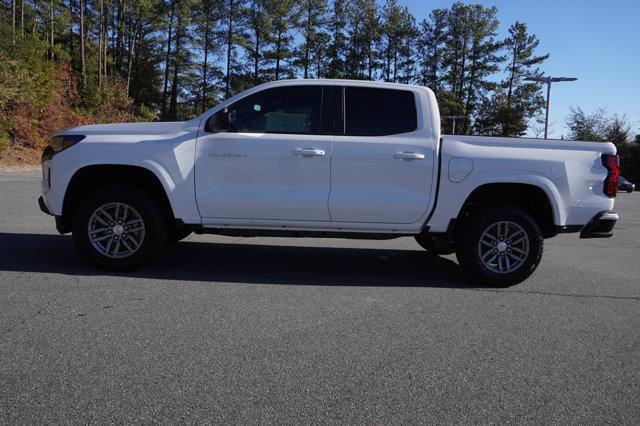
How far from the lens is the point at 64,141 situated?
19.0 ft

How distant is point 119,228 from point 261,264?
168cm

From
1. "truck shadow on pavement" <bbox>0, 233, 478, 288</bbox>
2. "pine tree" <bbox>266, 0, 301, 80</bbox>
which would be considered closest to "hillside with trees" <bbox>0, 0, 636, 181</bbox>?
"pine tree" <bbox>266, 0, 301, 80</bbox>

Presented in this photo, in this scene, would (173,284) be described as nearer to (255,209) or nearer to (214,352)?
(255,209)

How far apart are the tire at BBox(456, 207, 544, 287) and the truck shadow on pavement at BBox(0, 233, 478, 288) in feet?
0.93

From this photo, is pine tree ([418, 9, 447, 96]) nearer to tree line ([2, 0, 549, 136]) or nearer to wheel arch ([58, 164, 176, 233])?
tree line ([2, 0, 549, 136])

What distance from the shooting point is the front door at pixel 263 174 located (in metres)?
5.70

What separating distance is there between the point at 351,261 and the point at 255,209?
1871mm

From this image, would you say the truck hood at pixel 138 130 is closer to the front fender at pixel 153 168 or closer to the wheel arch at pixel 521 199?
the front fender at pixel 153 168

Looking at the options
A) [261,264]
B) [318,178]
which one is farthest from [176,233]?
[318,178]

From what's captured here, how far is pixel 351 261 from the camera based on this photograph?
23.4ft

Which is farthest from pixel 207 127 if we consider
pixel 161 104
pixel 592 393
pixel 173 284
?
pixel 161 104

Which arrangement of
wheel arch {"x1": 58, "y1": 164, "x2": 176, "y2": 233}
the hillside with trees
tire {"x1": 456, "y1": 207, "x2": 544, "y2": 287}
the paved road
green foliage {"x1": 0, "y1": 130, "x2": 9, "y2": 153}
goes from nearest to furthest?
the paved road < wheel arch {"x1": 58, "y1": 164, "x2": 176, "y2": 233} < tire {"x1": 456, "y1": 207, "x2": 544, "y2": 287} < green foliage {"x1": 0, "y1": 130, "x2": 9, "y2": 153} < the hillside with trees

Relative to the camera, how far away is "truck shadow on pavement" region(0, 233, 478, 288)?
594 centimetres

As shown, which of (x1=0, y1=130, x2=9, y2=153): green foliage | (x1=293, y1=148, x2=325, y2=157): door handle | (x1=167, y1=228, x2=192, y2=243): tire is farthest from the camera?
(x1=0, y1=130, x2=9, y2=153): green foliage
